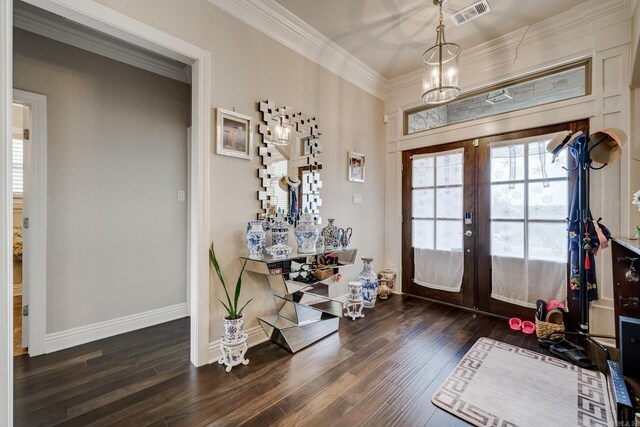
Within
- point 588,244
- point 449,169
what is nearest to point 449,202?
point 449,169

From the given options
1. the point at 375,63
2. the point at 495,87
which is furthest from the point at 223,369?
the point at 495,87

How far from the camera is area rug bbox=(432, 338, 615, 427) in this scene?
5.13 ft

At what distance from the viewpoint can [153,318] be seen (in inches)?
115

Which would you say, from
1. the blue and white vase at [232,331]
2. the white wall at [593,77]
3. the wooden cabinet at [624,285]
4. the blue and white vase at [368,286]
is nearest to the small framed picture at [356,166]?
the blue and white vase at [368,286]

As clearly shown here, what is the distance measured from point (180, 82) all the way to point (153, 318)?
261 centimetres

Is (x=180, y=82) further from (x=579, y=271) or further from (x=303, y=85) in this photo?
(x=579, y=271)

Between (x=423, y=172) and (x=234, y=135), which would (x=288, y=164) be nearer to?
(x=234, y=135)

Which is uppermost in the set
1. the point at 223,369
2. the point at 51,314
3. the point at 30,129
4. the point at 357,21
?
the point at 357,21

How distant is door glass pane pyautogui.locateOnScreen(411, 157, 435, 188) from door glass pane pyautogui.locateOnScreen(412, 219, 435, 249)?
50 centimetres

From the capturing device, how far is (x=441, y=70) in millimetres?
2145

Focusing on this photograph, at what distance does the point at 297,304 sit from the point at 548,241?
102 inches

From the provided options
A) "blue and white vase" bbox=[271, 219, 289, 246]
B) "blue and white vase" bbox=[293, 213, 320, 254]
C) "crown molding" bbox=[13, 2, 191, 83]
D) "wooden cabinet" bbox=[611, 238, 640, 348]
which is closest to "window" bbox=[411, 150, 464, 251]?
"wooden cabinet" bbox=[611, 238, 640, 348]

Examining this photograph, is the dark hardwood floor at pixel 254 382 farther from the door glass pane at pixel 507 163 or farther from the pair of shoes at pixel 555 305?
the door glass pane at pixel 507 163

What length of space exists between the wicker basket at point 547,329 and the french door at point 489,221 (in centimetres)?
39
